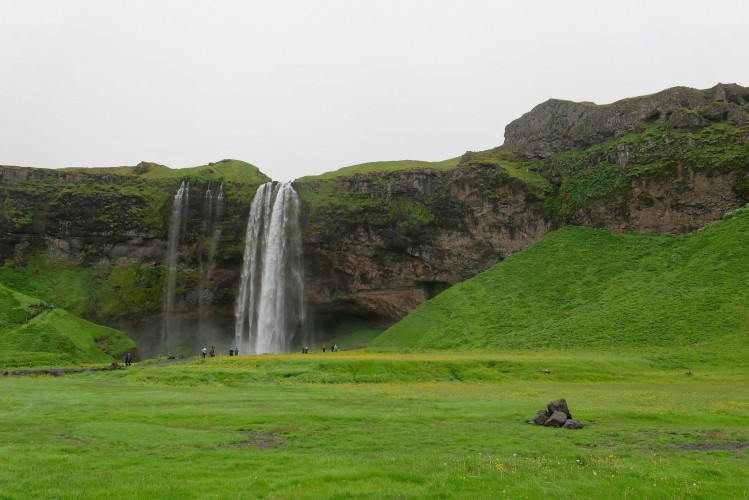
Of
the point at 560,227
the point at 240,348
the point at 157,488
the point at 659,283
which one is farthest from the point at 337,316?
the point at 157,488

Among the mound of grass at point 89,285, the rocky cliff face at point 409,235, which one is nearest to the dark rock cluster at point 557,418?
the rocky cliff face at point 409,235

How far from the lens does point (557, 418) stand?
828 inches

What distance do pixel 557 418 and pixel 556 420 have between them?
127mm

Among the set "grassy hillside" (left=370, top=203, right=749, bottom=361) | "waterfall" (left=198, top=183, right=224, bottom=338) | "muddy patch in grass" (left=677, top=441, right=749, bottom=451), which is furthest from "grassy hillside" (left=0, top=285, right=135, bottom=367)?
"muddy patch in grass" (left=677, top=441, right=749, bottom=451)

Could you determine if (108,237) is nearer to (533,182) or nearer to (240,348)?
(240,348)

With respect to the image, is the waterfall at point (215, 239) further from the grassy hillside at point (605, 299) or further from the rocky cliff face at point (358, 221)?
the grassy hillside at point (605, 299)

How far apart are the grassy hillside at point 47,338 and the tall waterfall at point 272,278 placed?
64.6ft

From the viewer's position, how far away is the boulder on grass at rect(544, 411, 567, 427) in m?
20.9

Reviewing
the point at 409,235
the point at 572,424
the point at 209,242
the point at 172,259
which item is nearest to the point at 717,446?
the point at 572,424

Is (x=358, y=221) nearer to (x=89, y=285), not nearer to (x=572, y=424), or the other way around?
(x=89, y=285)

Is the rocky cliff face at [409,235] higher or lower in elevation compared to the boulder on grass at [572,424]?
higher

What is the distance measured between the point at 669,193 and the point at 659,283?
2150 cm

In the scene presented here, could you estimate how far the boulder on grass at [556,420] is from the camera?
20891mm

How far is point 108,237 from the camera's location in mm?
102062
